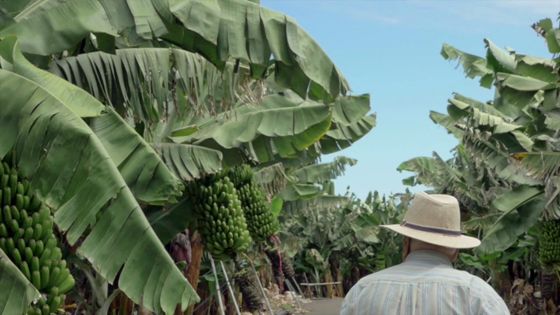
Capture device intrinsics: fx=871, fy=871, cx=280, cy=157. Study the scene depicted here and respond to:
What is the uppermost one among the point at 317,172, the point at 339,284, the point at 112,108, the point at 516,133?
the point at 112,108

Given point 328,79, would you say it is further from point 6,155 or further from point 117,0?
point 6,155

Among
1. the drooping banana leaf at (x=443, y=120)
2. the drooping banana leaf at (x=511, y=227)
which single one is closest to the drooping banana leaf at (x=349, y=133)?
the drooping banana leaf at (x=511, y=227)

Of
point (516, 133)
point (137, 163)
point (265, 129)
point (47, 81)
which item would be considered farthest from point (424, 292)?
point (516, 133)

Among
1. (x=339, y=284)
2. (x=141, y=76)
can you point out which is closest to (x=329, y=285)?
(x=339, y=284)

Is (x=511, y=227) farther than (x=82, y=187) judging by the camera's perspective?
Yes

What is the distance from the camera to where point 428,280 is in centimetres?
338

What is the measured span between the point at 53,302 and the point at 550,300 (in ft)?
38.8

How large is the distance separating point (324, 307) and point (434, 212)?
23.3 m

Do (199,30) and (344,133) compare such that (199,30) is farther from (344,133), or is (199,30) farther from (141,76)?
(344,133)

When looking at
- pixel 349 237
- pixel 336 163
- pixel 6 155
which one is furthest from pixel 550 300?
pixel 349 237

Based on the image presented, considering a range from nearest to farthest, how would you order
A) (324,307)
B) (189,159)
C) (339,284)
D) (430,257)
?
(430,257)
(189,159)
(324,307)
(339,284)

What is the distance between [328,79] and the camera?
7.09 m

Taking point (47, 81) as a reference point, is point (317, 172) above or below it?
below

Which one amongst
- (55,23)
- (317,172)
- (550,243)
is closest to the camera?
(55,23)
